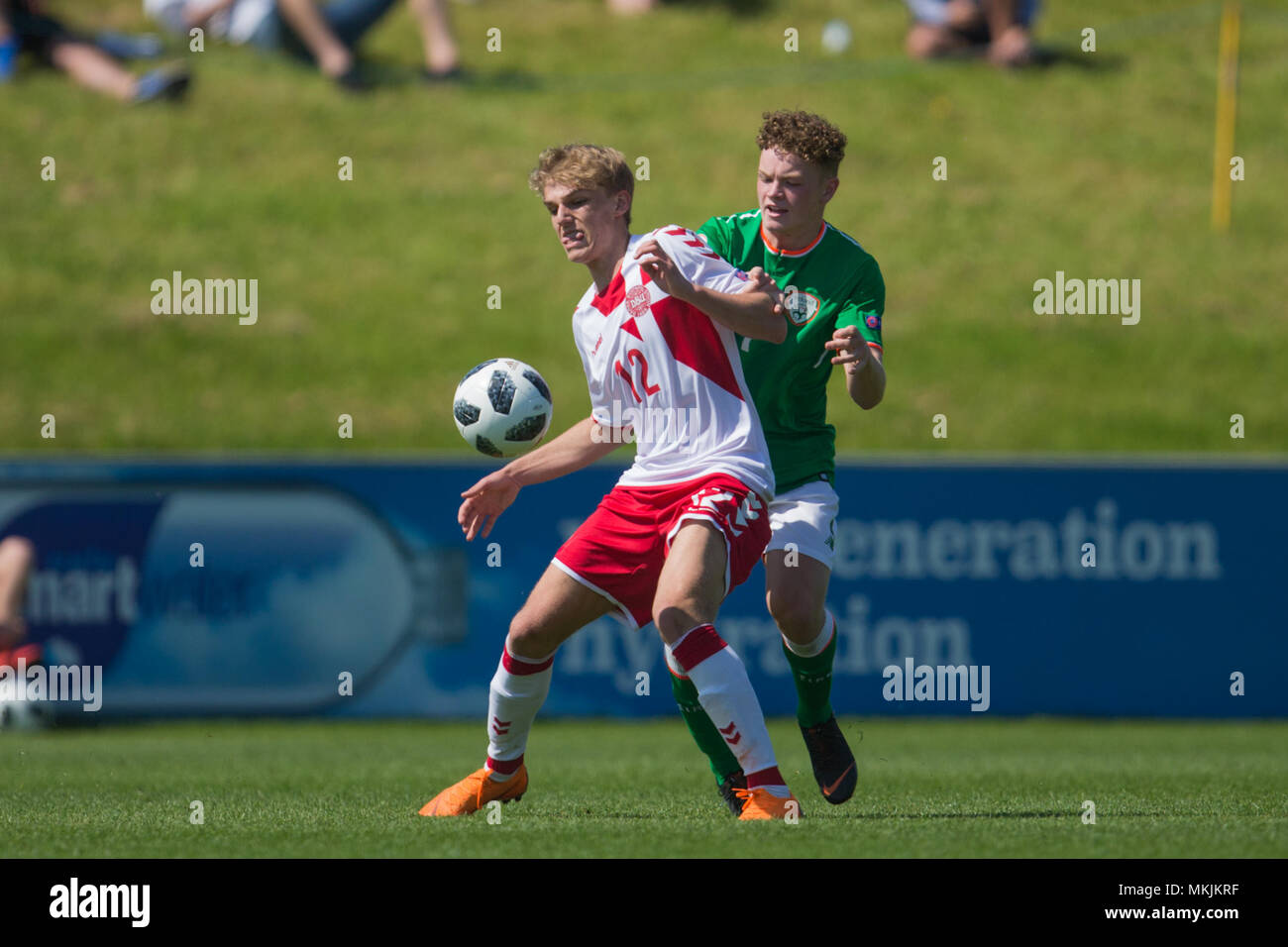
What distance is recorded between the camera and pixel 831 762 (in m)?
6.53

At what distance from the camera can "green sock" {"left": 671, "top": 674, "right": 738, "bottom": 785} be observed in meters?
6.18

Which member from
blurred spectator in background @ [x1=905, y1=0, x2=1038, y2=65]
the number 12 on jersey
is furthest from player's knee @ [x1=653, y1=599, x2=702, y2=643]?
blurred spectator in background @ [x1=905, y1=0, x2=1038, y2=65]

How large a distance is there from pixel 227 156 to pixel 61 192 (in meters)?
1.95

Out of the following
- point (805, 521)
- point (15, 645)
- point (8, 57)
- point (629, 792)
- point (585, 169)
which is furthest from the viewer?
point (8, 57)

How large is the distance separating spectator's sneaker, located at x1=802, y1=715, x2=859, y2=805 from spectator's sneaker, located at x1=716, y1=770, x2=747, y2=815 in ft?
1.49

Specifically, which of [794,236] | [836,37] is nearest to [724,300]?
[794,236]

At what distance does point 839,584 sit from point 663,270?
21.4 feet

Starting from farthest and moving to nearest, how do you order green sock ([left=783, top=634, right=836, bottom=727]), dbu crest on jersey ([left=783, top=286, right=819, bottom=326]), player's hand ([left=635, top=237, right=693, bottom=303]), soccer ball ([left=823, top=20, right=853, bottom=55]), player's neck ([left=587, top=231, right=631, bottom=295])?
1. soccer ball ([left=823, top=20, right=853, bottom=55])
2. green sock ([left=783, top=634, right=836, bottom=727])
3. dbu crest on jersey ([left=783, top=286, right=819, bottom=326])
4. player's neck ([left=587, top=231, right=631, bottom=295])
5. player's hand ([left=635, top=237, right=693, bottom=303])

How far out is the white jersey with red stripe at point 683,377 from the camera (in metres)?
5.51

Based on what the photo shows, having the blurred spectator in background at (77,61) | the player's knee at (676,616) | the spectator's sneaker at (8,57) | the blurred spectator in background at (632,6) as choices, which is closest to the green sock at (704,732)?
the player's knee at (676,616)

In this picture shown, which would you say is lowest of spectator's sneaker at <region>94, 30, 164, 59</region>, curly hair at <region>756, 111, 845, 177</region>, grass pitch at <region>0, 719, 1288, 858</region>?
grass pitch at <region>0, 719, 1288, 858</region>

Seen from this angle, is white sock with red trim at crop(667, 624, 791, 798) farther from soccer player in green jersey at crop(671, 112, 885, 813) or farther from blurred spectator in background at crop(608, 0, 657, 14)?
blurred spectator in background at crop(608, 0, 657, 14)

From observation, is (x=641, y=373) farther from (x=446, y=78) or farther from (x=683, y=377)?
(x=446, y=78)

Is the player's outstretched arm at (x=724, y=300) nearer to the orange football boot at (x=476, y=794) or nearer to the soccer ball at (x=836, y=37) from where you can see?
the orange football boot at (x=476, y=794)
